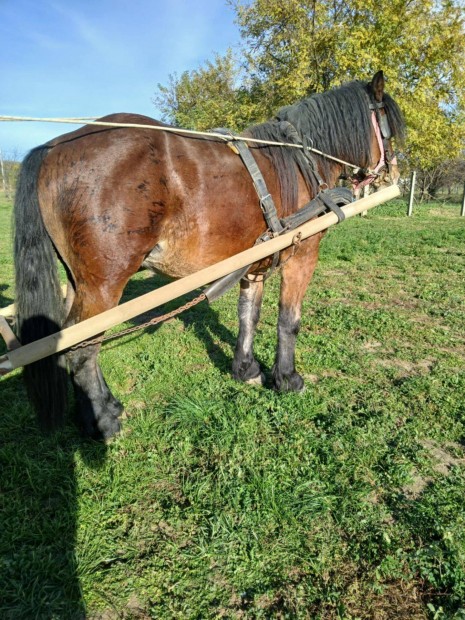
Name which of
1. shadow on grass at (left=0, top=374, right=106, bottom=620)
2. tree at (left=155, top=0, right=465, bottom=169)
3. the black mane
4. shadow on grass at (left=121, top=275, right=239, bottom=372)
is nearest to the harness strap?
the black mane

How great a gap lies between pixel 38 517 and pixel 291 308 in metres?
2.14

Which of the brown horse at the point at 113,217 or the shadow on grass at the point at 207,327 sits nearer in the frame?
the brown horse at the point at 113,217

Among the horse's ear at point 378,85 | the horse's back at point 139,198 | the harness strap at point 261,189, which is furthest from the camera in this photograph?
the horse's ear at point 378,85

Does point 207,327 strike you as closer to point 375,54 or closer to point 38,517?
point 38,517

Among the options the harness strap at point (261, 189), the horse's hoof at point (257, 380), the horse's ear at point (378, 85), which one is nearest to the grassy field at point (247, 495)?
the horse's hoof at point (257, 380)

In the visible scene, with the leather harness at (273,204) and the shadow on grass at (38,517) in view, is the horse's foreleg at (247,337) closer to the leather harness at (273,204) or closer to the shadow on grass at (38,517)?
the leather harness at (273,204)

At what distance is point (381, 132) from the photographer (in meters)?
3.08

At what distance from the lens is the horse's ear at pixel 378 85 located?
294 cm

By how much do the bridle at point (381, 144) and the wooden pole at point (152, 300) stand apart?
0.56 meters

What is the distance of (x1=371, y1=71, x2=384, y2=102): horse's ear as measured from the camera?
2939mm

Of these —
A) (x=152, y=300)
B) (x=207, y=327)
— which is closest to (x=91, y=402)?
(x=152, y=300)

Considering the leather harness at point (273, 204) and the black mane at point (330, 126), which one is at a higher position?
the black mane at point (330, 126)

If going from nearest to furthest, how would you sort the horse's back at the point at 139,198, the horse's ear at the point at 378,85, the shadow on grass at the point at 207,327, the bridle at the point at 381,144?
the horse's back at the point at 139,198
the horse's ear at the point at 378,85
the bridle at the point at 381,144
the shadow on grass at the point at 207,327

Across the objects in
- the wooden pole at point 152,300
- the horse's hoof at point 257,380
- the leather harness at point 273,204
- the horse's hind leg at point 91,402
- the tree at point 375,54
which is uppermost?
the tree at point 375,54
